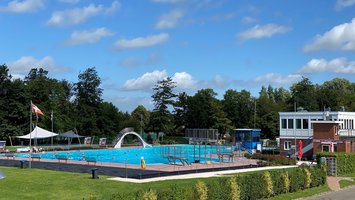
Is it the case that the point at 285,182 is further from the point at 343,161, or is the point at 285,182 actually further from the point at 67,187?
the point at 343,161

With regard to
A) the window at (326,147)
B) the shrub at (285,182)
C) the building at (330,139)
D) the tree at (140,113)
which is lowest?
the shrub at (285,182)

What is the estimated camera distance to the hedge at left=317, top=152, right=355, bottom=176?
112 feet

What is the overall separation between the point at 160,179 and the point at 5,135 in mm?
52768

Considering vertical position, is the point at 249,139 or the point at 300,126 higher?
the point at 300,126

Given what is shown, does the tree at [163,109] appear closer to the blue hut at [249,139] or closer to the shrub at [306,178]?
the blue hut at [249,139]

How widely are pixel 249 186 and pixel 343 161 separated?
55.6 ft

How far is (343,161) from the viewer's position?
34.8 meters

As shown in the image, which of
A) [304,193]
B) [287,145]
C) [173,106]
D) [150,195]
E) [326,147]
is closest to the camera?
[150,195]

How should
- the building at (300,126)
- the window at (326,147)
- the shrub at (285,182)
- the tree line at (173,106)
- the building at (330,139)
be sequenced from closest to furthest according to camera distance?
the shrub at (285,182), the building at (330,139), the window at (326,147), the building at (300,126), the tree line at (173,106)

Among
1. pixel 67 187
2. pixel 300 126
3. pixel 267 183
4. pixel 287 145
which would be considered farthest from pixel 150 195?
pixel 300 126

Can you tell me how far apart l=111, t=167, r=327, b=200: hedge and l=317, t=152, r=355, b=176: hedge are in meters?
7.04

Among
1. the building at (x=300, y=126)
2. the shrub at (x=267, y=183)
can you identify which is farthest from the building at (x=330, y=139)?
the shrub at (x=267, y=183)

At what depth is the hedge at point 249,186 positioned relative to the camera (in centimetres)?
1628

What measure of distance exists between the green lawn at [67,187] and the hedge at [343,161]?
817 cm
